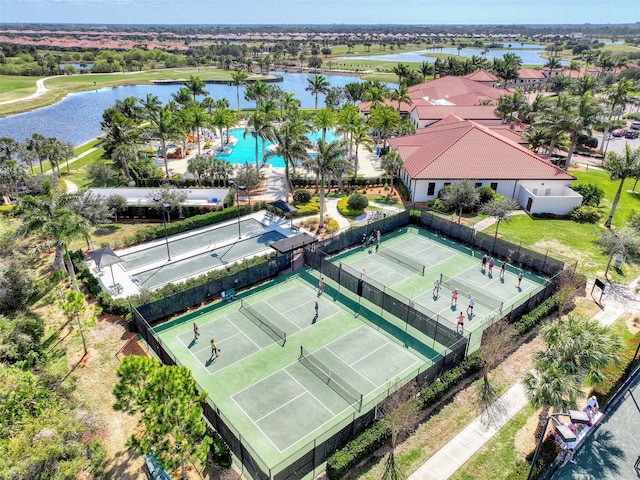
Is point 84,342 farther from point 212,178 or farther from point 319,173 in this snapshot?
point 212,178

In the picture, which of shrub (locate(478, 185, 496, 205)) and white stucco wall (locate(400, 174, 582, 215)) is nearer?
shrub (locate(478, 185, 496, 205))

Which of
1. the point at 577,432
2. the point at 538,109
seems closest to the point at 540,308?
the point at 577,432

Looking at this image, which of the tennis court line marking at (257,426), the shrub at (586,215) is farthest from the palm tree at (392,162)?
the tennis court line marking at (257,426)

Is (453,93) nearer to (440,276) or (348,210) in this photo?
(348,210)

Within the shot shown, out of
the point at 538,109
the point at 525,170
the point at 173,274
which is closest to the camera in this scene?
the point at 173,274

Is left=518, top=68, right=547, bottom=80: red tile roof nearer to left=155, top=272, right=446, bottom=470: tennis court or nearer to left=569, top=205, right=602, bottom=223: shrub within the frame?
left=569, top=205, right=602, bottom=223: shrub

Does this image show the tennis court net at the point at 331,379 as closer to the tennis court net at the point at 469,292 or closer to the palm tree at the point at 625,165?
the tennis court net at the point at 469,292

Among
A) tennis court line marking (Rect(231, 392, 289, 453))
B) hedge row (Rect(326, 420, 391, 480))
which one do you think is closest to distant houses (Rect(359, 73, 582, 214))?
hedge row (Rect(326, 420, 391, 480))
